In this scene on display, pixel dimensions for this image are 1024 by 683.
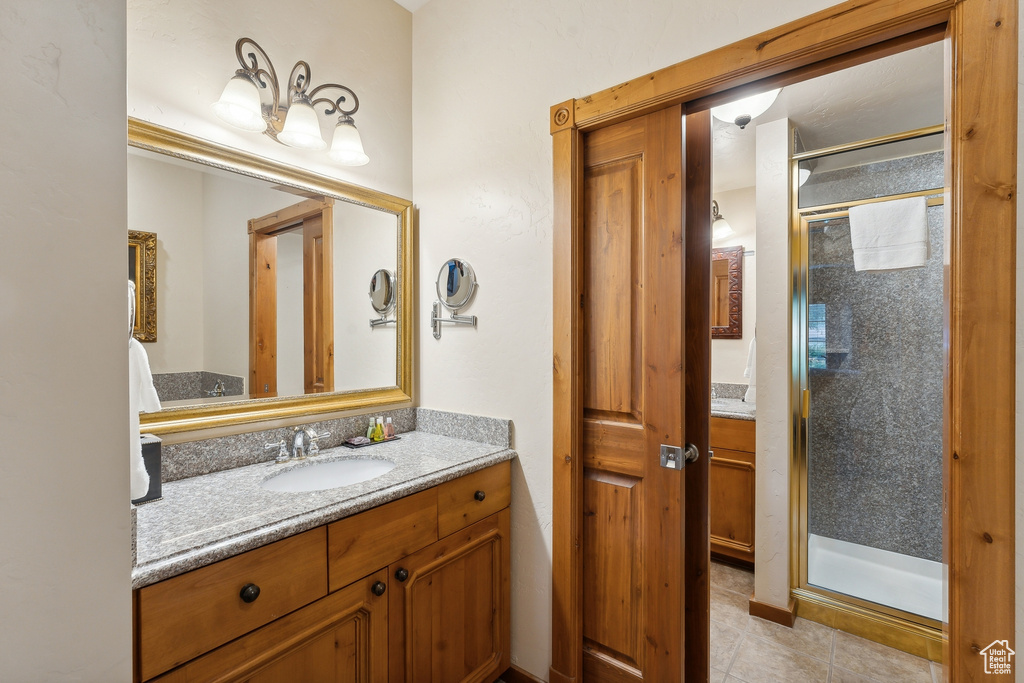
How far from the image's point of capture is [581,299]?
150 centimetres

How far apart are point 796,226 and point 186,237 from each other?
254 cm

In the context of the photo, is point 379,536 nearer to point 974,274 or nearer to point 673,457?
point 673,457

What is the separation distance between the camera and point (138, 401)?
1.14 m

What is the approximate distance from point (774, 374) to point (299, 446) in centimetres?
205

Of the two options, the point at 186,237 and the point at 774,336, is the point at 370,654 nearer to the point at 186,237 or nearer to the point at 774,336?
the point at 186,237

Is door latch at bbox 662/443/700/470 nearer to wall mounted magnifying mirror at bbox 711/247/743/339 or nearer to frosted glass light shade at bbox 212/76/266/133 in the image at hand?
frosted glass light shade at bbox 212/76/266/133

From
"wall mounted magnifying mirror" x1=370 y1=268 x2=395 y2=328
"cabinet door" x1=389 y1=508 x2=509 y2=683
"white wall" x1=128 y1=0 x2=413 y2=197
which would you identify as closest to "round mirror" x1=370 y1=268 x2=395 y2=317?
"wall mounted magnifying mirror" x1=370 y1=268 x2=395 y2=328

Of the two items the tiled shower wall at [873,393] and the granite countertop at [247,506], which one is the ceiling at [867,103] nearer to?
the tiled shower wall at [873,393]

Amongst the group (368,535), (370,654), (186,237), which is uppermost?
(186,237)

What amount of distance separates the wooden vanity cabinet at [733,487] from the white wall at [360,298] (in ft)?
6.24

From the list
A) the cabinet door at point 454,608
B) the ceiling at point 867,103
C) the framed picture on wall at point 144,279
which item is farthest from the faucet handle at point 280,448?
the ceiling at point 867,103

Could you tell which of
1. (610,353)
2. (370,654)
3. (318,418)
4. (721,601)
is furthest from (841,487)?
(318,418)

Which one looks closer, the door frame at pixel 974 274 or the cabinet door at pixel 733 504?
the door frame at pixel 974 274

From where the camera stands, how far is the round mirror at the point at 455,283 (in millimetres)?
1781
